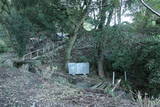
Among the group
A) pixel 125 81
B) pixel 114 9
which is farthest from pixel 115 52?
pixel 114 9

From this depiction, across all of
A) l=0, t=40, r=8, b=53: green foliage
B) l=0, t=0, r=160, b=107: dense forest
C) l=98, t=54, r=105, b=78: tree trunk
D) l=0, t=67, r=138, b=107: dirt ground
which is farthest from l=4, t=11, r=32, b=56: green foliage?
l=0, t=67, r=138, b=107: dirt ground

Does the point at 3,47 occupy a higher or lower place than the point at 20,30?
lower

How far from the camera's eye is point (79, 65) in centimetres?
1394

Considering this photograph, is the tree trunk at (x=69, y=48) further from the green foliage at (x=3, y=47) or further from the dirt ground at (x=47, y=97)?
the dirt ground at (x=47, y=97)

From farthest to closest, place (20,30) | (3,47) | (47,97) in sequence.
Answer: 1. (3,47)
2. (20,30)
3. (47,97)

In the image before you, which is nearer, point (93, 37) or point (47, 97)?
point (47, 97)

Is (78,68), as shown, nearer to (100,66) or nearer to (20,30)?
(100,66)

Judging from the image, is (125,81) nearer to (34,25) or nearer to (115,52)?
(115,52)

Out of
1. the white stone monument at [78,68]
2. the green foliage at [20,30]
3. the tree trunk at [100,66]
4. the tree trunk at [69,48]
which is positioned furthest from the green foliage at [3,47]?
the tree trunk at [100,66]

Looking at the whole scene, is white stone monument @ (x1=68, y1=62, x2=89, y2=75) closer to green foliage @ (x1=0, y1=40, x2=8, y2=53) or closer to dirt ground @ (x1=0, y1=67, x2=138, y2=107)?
green foliage @ (x1=0, y1=40, x2=8, y2=53)

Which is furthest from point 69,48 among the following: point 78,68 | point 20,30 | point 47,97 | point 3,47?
point 47,97

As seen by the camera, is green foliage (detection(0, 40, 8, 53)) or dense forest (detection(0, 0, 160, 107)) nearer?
dense forest (detection(0, 0, 160, 107))

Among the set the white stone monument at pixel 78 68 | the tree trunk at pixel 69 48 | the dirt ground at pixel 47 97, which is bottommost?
the dirt ground at pixel 47 97

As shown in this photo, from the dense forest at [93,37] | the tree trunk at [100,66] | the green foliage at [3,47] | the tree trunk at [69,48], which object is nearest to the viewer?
the dense forest at [93,37]
